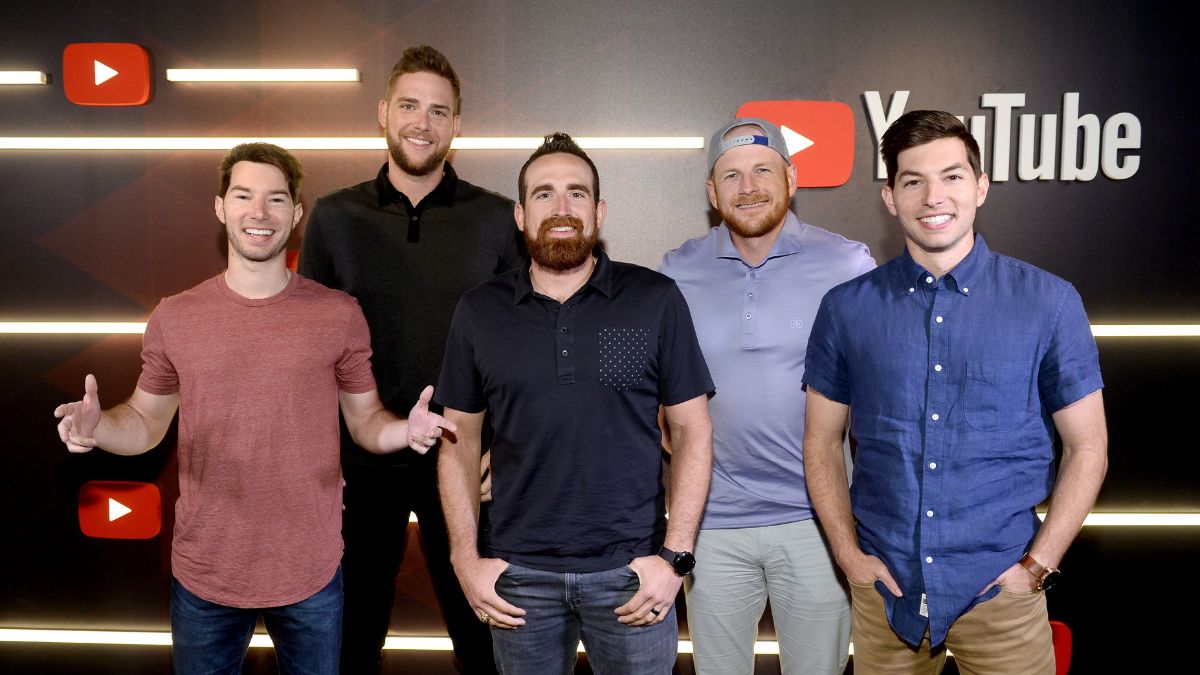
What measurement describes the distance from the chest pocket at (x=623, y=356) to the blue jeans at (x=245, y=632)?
1.05 metres

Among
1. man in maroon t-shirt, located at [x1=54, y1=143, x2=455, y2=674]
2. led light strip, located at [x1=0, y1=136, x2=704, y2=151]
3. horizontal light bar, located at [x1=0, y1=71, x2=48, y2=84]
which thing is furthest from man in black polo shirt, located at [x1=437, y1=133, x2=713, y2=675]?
horizontal light bar, located at [x1=0, y1=71, x2=48, y2=84]

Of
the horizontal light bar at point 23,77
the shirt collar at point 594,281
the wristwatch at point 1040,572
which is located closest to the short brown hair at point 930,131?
the shirt collar at point 594,281

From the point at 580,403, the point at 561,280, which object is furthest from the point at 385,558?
the point at 561,280

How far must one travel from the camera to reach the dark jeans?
2.58 metres

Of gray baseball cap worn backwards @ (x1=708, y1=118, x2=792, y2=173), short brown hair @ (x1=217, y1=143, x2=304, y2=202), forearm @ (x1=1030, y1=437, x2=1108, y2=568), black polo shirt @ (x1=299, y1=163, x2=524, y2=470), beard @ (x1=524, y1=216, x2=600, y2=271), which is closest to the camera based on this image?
forearm @ (x1=1030, y1=437, x2=1108, y2=568)

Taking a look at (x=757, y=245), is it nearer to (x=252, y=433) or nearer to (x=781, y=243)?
(x=781, y=243)

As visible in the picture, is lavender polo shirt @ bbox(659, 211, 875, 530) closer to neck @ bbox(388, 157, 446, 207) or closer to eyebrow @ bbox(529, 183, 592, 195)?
eyebrow @ bbox(529, 183, 592, 195)

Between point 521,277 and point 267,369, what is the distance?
74 centimetres

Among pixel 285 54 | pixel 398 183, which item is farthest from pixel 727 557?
pixel 285 54

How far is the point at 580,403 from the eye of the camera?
194 centimetres

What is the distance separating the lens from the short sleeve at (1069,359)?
5.96 ft

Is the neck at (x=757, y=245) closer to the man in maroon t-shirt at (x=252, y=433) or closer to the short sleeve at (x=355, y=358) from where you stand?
the man in maroon t-shirt at (x=252, y=433)

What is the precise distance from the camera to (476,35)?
3.02m

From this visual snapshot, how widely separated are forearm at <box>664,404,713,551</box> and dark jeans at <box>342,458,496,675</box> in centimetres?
92
